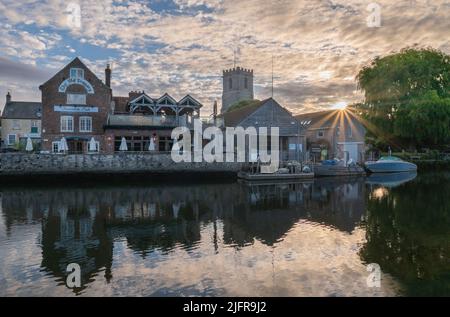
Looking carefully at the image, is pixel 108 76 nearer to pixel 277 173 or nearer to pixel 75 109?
pixel 75 109

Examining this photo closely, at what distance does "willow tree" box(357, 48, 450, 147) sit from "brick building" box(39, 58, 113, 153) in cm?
3530

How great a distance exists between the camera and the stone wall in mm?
32625

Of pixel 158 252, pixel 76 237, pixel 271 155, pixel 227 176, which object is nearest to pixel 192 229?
pixel 158 252

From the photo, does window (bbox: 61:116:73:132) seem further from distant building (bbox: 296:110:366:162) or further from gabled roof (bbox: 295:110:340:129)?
distant building (bbox: 296:110:366:162)

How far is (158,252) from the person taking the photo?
12.2 meters

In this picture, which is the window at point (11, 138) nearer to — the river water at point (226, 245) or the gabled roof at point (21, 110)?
the gabled roof at point (21, 110)

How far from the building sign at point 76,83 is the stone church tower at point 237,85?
2913 inches

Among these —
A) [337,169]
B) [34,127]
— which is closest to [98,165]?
[337,169]

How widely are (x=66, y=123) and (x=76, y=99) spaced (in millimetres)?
2745

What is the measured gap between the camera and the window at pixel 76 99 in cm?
3916

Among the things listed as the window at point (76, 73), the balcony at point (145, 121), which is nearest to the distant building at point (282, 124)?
the balcony at point (145, 121)

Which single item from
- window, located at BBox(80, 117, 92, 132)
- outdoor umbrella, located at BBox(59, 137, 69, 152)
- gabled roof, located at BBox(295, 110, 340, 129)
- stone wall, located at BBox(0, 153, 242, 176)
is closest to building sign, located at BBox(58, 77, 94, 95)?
window, located at BBox(80, 117, 92, 132)

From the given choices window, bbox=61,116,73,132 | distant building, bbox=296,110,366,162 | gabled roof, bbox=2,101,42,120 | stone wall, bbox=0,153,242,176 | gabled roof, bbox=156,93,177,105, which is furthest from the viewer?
gabled roof, bbox=2,101,42,120

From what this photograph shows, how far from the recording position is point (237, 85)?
112688 millimetres
